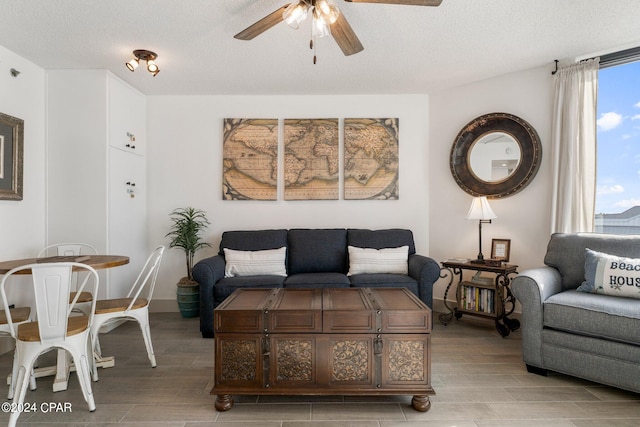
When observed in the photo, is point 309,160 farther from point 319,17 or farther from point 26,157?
point 26,157

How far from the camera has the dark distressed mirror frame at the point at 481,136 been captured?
3629 mm

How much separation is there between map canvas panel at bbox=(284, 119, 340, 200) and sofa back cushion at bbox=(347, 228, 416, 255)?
62cm

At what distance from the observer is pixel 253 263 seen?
3672 mm

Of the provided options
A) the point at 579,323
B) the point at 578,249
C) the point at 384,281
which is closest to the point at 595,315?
the point at 579,323

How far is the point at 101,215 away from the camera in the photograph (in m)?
3.55

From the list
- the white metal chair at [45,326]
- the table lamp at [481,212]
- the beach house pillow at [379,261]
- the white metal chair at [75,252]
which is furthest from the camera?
the beach house pillow at [379,261]

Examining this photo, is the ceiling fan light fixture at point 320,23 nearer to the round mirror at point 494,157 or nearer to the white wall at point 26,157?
the round mirror at point 494,157

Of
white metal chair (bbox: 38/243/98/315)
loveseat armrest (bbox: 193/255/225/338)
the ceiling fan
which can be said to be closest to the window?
the ceiling fan

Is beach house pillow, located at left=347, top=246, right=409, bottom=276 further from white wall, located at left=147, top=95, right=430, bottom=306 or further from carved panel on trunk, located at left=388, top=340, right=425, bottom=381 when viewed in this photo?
carved panel on trunk, located at left=388, top=340, right=425, bottom=381

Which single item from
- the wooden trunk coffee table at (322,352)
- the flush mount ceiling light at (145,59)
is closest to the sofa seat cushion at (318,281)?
the wooden trunk coffee table at (322,352)

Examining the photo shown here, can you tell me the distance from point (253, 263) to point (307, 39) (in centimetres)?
224

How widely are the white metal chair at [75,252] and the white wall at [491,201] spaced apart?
12.0ft

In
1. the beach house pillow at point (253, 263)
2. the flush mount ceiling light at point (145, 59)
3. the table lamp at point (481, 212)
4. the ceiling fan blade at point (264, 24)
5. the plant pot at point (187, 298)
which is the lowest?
the plant pot at point (187, 298)

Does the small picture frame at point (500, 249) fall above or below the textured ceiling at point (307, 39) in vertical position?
below
